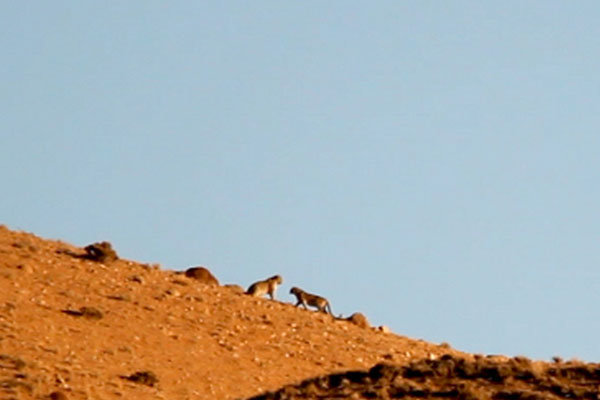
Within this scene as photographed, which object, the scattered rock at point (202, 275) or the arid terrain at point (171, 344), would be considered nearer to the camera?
the arid terrain at point (171, 344)

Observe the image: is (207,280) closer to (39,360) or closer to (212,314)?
(212,314)

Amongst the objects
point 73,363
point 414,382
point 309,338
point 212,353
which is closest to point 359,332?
point 309,338

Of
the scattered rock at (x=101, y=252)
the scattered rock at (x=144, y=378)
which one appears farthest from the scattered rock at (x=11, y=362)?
the scattered rock at (x=101, y=252)

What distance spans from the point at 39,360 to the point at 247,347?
6.12 meters

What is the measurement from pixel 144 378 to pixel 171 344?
333cm

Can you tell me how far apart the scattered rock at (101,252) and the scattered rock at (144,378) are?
9.67m

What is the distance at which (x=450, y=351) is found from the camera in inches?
1859

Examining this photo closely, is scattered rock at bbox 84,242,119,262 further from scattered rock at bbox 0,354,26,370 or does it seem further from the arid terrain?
scattered rock at bbox 0,354,26,370

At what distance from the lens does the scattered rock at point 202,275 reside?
4890 centimetres

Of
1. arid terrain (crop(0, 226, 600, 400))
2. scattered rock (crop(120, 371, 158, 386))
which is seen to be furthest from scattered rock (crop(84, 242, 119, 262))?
scattered rock (crop(120, 371, 158, 386))

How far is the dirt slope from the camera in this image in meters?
38.5

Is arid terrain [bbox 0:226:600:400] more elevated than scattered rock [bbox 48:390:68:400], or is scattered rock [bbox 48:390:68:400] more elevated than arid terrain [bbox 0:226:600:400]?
arid terrain [bbox 0:226:600:400]

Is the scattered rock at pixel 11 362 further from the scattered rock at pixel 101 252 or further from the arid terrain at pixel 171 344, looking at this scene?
the scattered rock at pixel 101 252

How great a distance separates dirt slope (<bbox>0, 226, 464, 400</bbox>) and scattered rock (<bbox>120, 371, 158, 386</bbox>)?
0.07ft
